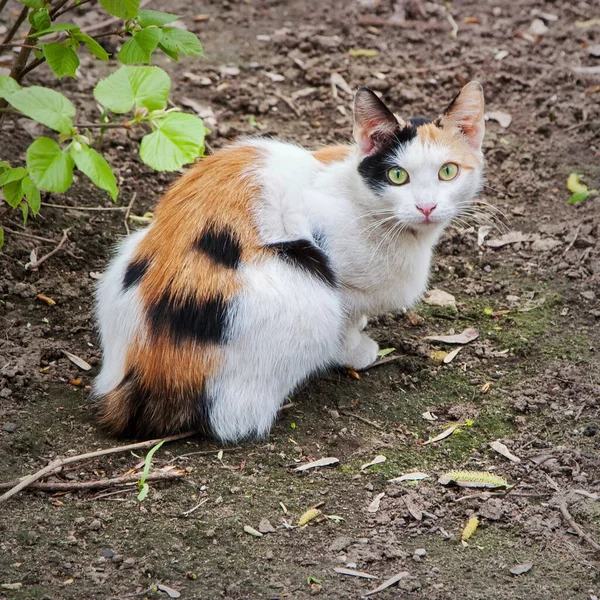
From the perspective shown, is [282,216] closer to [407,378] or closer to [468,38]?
A: [407,378]

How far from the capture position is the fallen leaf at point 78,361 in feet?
14.7

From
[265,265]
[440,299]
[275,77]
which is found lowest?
[440,299]

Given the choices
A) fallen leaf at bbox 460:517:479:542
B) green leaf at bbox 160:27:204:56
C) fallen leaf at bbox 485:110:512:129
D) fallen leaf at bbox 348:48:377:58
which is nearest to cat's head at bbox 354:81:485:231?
green leaf at bbox 160:27:204:56

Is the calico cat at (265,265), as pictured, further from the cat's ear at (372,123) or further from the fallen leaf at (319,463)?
the fallen leaf at (319,463)

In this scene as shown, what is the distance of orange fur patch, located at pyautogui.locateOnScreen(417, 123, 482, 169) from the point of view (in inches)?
162

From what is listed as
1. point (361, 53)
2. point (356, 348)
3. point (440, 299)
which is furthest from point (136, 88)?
point (361, 53)

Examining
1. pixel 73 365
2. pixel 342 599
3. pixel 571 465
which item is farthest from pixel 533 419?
pixel 73 365

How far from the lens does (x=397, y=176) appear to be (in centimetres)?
413

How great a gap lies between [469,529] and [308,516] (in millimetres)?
671

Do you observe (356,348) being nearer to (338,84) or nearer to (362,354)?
(362,354)

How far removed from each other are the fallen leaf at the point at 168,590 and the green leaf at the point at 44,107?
5.59 feet

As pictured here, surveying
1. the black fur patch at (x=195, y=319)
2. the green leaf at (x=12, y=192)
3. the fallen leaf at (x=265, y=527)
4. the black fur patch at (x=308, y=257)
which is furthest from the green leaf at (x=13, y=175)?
the fallen leaf at (x=265, y=527)

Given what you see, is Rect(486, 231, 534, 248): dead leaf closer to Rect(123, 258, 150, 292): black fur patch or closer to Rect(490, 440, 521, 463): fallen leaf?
Rect(490, 440, 521, 463): fallen leaf

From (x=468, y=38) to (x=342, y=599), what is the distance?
552 centimetres
